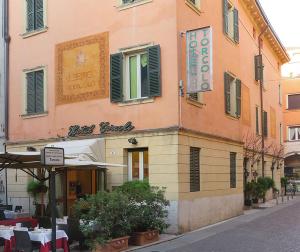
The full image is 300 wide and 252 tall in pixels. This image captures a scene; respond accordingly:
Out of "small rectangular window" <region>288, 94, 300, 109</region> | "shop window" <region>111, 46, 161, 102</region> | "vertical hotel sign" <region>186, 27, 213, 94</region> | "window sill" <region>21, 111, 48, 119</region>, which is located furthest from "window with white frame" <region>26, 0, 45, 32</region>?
"small rectangular window" <region>288, 94, 300, 109</region>

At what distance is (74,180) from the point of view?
1705 centimetres

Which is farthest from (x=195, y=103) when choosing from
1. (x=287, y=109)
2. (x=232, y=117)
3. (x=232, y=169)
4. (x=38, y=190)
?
(x=287, y=109)

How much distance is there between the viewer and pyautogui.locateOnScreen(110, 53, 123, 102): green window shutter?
51.3 ft

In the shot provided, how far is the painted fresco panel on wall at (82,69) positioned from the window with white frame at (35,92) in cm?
91

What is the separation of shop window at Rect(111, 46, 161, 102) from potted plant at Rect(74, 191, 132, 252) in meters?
4.29

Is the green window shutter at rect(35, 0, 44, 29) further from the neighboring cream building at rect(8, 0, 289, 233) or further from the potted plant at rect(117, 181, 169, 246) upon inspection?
the potted plant at rect(117, 181, 169, 246)

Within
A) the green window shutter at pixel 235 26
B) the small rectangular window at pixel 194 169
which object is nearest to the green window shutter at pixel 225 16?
the green window shutter at pixel 235 26

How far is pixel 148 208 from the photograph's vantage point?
1280cm

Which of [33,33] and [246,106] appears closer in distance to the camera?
[33,33]

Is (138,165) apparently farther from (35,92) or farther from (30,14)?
(30,14)

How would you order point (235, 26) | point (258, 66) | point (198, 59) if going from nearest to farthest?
point (198, 59)
point (235, 26)
point (258, 66)

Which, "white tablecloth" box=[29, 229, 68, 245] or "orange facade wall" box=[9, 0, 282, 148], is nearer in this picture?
"white tablecloth" box=[29, 229, 68, 245]

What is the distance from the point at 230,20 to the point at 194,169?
26.2ft

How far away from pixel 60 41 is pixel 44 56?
0.95 m
